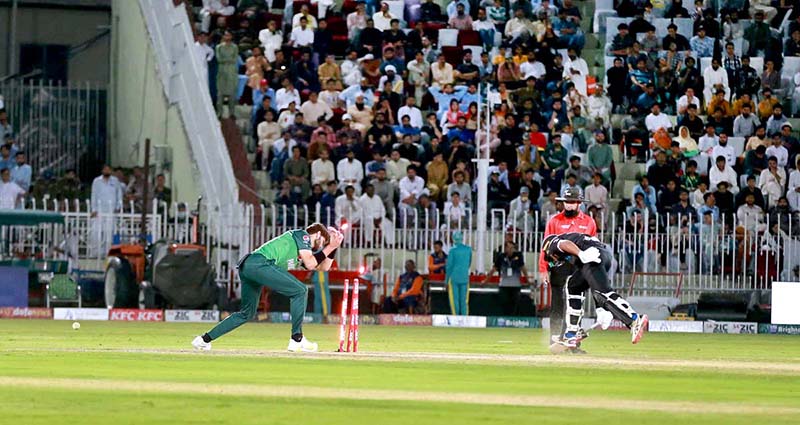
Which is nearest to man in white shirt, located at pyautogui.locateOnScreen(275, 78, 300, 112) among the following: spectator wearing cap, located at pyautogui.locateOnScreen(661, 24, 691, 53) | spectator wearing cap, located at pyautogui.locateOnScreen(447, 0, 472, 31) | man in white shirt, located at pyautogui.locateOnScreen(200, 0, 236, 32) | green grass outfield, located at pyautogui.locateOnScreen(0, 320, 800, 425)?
man in white shirt, located at pyautogui.locateOnScreen(200, 0, 236, 32)

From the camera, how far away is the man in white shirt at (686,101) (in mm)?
40656

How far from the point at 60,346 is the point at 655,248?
51.7ft

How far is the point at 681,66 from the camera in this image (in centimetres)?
4156

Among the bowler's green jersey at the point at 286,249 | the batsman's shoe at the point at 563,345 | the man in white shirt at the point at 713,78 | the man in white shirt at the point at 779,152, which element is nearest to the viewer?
the bowler's green jersey at the point at 286,249

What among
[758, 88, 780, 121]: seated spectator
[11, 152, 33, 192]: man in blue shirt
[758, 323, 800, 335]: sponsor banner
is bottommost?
[758, 323, 800, 335]: sponsor banner

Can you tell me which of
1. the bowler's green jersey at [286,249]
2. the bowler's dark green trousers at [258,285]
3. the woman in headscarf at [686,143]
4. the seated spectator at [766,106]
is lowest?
the bowler's dark green trousers at [258,285]

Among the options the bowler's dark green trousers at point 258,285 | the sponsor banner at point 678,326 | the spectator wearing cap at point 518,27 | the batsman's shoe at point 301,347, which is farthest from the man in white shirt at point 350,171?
the bowler's dark green trousers at point 258,285

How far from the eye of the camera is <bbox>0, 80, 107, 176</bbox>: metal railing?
45375 mm

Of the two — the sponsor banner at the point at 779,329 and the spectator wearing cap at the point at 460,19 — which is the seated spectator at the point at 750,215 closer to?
the sponsor banner at the point at 779,329

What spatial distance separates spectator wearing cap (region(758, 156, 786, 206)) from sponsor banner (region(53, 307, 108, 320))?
12900 millimetres

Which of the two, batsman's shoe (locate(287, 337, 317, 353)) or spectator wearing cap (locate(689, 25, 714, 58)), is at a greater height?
spectator wearing cap (locate(689, 25, 714, 58))

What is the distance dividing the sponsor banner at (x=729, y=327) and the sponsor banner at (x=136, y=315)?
31.3ft

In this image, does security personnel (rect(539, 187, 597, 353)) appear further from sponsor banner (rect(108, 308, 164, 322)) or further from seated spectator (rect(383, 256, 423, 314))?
sponsor banner (rect(108, 308, 164, 322))

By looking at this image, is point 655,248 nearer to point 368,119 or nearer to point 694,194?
point 694,194
